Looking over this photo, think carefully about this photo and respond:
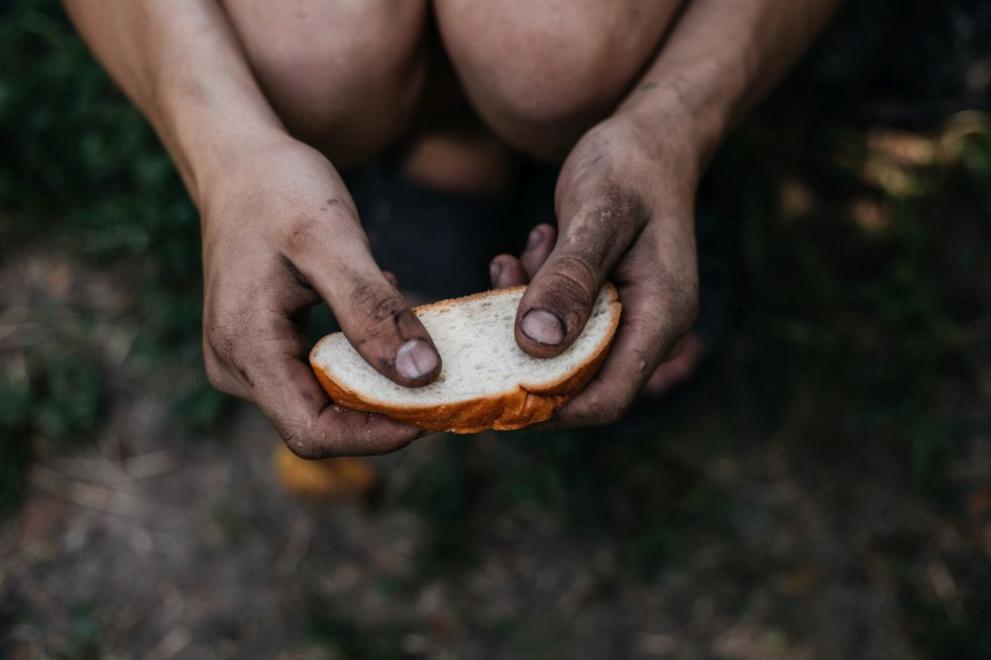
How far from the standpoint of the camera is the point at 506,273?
1.69 meters

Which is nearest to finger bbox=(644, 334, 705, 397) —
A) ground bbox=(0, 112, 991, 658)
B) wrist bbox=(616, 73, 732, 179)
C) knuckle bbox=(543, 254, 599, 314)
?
ground bbox=(0, 112, 991, 658)

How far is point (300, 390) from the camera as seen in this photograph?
1.45 metres

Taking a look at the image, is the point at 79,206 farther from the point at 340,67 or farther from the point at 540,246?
A: the point at 540,246

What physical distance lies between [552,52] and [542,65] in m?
0.03

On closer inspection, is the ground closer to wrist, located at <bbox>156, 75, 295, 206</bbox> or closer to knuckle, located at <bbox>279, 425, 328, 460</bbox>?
knuckle, located at <bbox>279, 425, 328, 460</bbox>

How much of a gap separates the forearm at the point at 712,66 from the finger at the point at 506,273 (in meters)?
0.36

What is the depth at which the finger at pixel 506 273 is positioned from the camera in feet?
5.54

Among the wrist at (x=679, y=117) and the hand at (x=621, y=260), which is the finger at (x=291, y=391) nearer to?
the hand at (x=621, y=260)

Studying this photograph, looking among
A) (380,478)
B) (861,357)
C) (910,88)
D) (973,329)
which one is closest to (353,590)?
(380,478)

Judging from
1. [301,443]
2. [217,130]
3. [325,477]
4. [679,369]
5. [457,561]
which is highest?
[217,130]

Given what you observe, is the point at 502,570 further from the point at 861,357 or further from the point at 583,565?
the point at 861,357

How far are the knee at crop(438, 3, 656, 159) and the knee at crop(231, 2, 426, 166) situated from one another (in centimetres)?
11

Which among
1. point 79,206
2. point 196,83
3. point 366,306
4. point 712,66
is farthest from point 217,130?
point 79,206

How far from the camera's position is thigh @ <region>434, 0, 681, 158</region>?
1639 mm
